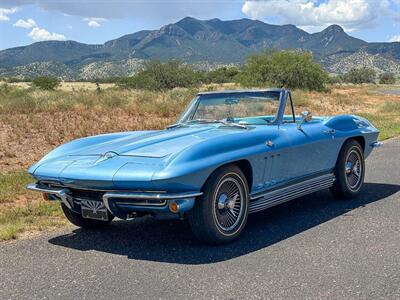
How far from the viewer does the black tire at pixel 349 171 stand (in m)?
6.41

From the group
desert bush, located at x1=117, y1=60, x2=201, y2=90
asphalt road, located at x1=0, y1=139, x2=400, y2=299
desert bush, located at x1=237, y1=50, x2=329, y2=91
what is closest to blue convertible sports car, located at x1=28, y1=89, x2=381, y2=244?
asphalt road, located at x1=0, y1=139, x2=400, y2=299

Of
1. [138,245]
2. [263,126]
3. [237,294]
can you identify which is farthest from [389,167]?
[237,294]

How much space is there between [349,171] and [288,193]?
1478 mm

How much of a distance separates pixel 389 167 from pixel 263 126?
439 cm

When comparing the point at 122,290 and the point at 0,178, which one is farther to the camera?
the point at 0,178

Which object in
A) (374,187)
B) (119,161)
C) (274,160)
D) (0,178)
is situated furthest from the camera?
(0,178)

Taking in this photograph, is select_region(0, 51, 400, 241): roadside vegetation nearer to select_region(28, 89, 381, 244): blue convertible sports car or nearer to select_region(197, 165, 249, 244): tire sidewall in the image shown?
select_region(28, 89, 381, 244): blue convertible sports car

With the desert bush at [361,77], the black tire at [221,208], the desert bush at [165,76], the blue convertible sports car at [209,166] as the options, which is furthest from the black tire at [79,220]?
the desert bush at [361,77]

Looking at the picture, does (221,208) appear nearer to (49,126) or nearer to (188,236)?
(188,236)

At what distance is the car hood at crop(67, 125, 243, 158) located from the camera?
4609mm

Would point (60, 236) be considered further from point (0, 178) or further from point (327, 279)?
point (0, 178)

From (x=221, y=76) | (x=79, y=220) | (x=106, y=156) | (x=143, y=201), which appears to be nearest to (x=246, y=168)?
(x=143, y=201)

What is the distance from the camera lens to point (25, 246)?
493cm

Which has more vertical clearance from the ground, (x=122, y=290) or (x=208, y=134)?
(x=208, y=134)
